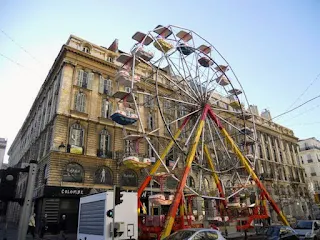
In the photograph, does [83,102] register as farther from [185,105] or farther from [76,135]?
[185,105]

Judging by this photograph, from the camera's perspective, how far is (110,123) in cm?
2655

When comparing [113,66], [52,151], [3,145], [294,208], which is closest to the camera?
[52,151]

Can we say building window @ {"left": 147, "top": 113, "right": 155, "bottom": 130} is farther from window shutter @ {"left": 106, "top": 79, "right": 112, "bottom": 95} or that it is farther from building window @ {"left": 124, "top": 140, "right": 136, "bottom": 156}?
window shutter @ {"left": 106, "top": 79, "right": 112, "bottom": 95}

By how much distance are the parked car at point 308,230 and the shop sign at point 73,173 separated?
17.4 m

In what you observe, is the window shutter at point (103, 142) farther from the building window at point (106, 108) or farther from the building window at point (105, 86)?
the building window at point (105, 86)

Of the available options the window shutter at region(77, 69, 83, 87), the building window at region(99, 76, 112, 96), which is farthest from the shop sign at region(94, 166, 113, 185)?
the window shutter at region(77, 69, 83, 87)

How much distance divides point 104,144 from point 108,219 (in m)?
15.5

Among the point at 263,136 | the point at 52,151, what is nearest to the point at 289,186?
the point at 263,136

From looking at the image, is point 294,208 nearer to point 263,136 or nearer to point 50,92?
point 263,136

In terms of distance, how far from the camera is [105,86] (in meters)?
28.2

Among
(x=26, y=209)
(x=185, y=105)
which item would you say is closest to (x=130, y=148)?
(x=185, y=105)

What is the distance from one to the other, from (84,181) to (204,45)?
16240 mm

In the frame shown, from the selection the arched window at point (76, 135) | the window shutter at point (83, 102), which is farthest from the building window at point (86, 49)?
the arched window at point (76, 135)

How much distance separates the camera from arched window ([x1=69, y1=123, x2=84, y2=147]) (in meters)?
23.8
